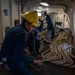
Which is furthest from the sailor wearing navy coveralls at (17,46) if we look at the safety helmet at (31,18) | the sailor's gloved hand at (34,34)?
the sailor's gloved hand at (34,34)

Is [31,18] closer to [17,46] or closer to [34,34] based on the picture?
[17,46]

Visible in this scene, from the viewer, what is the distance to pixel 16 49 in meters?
1.82

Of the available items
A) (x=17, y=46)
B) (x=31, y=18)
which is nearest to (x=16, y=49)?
(x=17, y=46)

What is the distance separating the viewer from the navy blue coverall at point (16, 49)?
183cm

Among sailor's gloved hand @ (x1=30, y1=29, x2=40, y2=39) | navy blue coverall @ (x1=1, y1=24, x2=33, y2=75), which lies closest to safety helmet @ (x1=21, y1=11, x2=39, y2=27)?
navy blue coverall @ (x1=1, y1=24, x2=33, y2=75)

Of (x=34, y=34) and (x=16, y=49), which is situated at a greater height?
(x=16, y=49)

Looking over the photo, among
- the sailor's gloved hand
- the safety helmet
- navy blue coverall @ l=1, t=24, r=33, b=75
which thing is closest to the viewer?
navy blue coverall @ l=1, t=24, r=33, b=75

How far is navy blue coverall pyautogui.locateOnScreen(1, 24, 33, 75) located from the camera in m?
1.83

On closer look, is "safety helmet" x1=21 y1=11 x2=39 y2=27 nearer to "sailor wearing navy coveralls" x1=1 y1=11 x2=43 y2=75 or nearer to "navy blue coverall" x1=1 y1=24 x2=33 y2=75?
"sailor wearing navy coveralls" x1=1 y1=11 x2=43 y2=75

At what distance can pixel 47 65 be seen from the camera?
13.7 ft

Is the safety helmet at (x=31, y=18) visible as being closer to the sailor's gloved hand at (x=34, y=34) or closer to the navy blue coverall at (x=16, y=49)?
the navy blue coverall at (x=16, y=49)

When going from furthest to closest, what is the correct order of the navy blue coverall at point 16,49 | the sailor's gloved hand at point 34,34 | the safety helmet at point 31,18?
1. the sailor's gloved hand at point 34,34
2. the safety helmet at point 31,18
3. the navy blue coverall at point 16,49

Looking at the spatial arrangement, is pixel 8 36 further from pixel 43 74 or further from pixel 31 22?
pixel 43 74

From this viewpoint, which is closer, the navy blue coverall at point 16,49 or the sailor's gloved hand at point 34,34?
the navy blue coverall at point 16,49
